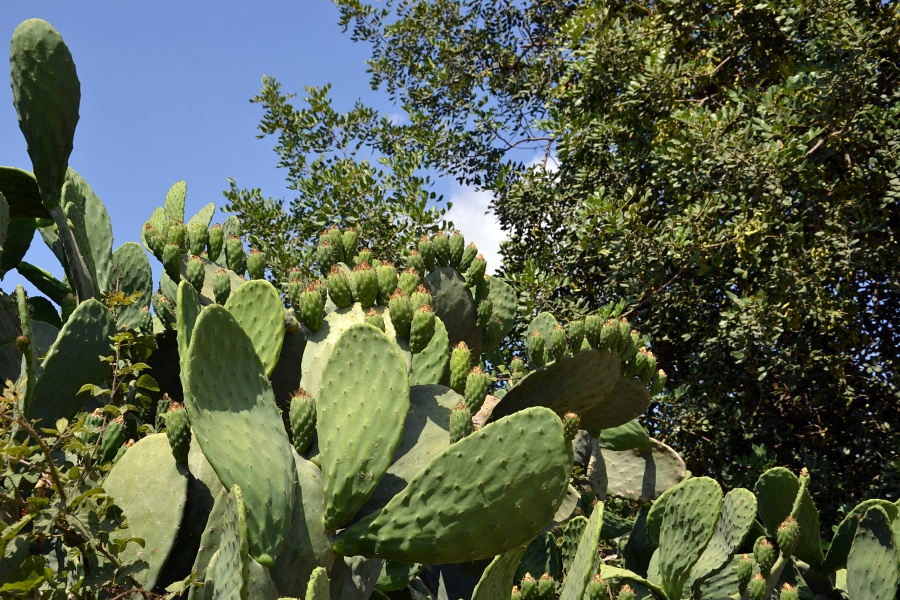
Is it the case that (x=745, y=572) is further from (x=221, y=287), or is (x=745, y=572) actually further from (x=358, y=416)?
(x=221, y=287)

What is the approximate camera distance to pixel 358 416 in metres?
2.15

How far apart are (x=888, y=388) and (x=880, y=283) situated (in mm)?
666

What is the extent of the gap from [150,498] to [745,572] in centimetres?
213

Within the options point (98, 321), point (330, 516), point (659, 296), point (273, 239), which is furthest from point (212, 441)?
point (273, 239)

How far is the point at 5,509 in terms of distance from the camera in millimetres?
2023

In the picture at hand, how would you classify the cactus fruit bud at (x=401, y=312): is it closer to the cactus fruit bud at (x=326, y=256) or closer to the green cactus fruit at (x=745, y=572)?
the cactus fruit bud at (x=326, y=256)

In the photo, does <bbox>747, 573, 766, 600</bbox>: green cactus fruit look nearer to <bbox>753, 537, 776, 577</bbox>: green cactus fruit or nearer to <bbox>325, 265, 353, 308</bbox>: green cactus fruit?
<bbox>753, 537, 776, 577</bbox>: green cactus fruit

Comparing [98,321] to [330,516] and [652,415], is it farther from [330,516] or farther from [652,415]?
[652,415]

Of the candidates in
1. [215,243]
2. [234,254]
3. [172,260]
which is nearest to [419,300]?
[172,260]

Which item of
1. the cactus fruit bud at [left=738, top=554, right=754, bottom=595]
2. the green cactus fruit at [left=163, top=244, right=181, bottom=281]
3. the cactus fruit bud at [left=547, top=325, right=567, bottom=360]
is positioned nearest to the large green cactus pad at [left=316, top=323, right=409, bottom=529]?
the cactus fruit bud at [left=547, top=325, right=567, bottom=360]

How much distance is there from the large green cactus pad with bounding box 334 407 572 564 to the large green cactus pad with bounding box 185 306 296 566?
9.5 inches

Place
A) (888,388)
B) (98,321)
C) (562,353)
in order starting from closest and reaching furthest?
(98,321) < (562,353) < (888,388)

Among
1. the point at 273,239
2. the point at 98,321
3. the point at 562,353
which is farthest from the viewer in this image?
the point at 273,239

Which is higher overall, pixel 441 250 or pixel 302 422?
pixel 441 250
